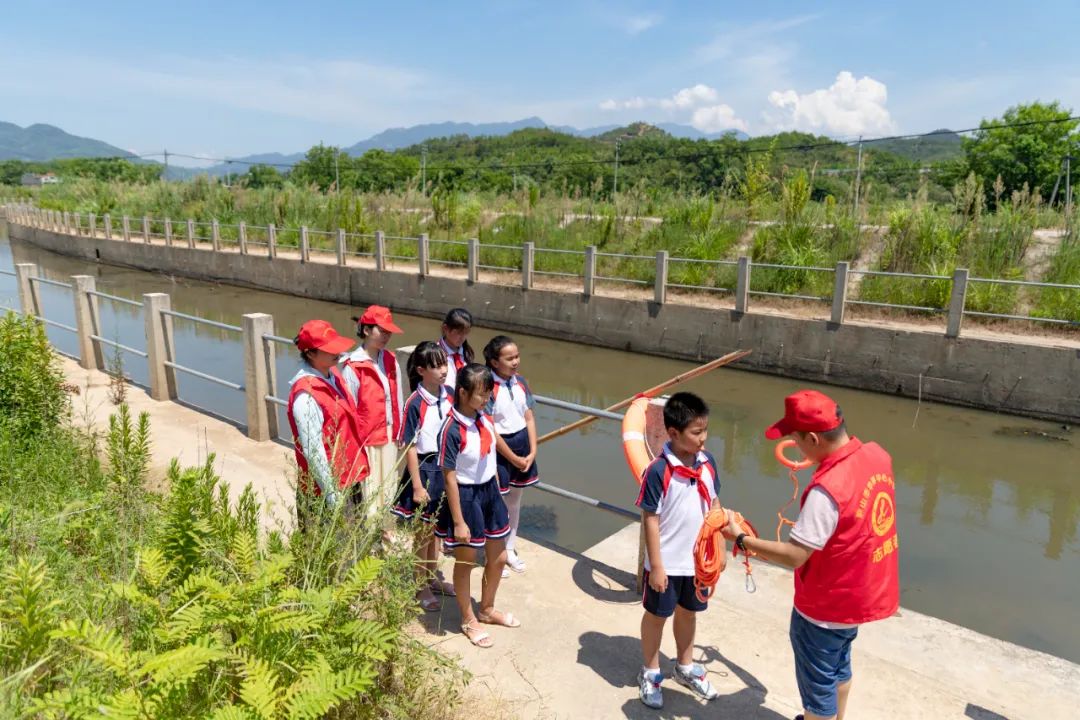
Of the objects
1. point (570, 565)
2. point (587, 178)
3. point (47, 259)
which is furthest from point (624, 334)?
point (587, 178)

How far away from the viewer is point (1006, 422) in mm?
9336

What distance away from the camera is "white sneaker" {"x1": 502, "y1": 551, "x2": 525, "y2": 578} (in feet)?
13.4

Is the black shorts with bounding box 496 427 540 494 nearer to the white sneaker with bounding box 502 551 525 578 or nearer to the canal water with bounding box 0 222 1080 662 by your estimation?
the white sneaker with bounding box 502 551 525 578

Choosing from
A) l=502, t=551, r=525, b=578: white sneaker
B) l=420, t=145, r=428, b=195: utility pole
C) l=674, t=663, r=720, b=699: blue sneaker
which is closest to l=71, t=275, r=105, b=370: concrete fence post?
l=502, t=551, r=525, b=578: white sneaker

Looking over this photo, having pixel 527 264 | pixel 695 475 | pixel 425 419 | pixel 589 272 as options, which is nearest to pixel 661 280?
pixel 589 272

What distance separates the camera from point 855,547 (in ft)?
7.88

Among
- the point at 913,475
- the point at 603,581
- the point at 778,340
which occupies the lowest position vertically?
the point at 913,475

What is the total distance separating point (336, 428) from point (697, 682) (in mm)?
1901

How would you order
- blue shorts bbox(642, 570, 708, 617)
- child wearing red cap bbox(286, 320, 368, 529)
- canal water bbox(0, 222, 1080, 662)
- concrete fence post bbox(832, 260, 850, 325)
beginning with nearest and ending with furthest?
blue shorts bbox(642, 570, 708, 617) < child wearing red cap bbox(286, 320, 368, 529) < canal water bbox(0, 222, 1080, 662) < concrete fence post bbox(832, 260, 850, 325)

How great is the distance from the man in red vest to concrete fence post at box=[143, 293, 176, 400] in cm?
622

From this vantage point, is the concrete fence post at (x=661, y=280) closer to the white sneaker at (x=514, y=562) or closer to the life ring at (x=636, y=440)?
the white sneaker at (x=514, y=562)

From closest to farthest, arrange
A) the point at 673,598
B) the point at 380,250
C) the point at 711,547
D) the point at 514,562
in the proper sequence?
the point at 711,547, the point at 673,598, the point at 514,562, the point at 380,250

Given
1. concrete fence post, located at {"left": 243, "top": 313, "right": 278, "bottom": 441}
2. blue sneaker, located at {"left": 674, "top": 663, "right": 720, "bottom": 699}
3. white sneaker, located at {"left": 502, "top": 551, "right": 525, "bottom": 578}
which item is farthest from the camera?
concrete fence post, located at {"left": 243, "top": 313, "right": 278, "bottom": 441}

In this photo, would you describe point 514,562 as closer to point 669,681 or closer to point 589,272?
point 669,681
